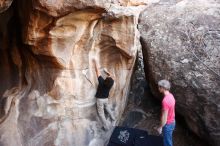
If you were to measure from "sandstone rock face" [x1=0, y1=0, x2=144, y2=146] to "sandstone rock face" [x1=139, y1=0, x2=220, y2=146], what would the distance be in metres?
0.50

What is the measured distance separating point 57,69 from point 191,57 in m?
2.28

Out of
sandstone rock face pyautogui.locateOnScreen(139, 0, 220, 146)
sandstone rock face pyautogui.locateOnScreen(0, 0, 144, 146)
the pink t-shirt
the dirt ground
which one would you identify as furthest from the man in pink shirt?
sandstone rock face pyautogui.locateOnScreen(0, 0, 144, 146)

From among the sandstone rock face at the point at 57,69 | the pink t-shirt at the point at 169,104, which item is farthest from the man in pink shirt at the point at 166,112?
the sandstone rock face at the point at 57,69

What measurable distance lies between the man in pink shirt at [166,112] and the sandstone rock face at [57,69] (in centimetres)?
136

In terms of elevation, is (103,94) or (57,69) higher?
(57,69)

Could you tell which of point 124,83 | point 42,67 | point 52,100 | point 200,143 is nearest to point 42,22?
point 42,67

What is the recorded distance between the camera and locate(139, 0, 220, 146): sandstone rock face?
6.05 meters

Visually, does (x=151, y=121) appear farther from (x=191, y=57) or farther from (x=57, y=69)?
(x=57, y=69)

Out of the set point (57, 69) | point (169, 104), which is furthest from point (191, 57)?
point (57, 69)

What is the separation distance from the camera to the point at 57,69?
6.16 meters

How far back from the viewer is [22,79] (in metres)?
6.53

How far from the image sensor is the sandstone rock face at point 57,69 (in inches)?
226

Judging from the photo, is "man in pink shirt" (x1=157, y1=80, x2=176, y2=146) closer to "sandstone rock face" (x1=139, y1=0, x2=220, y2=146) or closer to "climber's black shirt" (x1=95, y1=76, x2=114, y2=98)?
"sandstone rock face" (x1=139, y1=0, x2=220, y2=146)

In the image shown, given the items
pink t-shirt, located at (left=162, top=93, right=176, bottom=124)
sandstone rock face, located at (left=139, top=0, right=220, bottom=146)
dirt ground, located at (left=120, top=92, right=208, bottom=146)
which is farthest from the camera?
dirt ground, located at (left=120, top=92, right=208, bottom=146)
